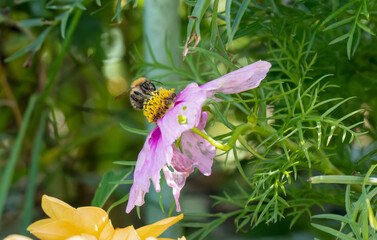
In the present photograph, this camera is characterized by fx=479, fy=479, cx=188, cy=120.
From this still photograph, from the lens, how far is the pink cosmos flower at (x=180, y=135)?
0.71 feet

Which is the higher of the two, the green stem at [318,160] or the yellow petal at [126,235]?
the yellow petal at [126,235]

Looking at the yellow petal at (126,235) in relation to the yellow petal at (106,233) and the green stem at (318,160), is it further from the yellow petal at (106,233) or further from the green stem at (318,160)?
the green stem at (318,160)

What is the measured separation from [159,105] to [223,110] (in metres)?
0.22

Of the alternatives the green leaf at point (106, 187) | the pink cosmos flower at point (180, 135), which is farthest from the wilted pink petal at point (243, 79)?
the green leaf at point (106, 187)

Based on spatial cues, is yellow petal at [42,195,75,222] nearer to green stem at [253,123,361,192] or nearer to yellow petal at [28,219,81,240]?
yellow petal at [28,219,81,240]

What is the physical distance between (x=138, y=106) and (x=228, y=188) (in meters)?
0.30

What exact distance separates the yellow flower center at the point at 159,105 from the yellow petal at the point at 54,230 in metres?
0.07

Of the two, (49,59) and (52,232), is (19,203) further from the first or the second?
(52,232)

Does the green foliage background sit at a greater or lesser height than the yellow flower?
lesser

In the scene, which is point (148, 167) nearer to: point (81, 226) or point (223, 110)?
point (81, 226)

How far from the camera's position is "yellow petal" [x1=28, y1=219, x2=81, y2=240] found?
0.73 ft

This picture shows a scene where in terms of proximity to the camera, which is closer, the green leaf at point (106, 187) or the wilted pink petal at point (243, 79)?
the wilted pink petal at point (243, 79)

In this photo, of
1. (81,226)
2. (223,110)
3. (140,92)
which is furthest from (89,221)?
(223,110)

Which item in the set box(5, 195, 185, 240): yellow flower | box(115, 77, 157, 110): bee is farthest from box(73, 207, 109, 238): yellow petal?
box(115, 77, 157, 110): bee
